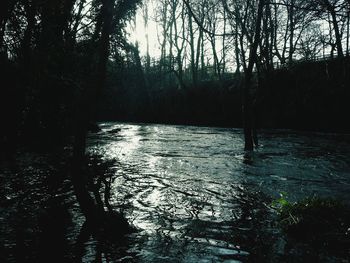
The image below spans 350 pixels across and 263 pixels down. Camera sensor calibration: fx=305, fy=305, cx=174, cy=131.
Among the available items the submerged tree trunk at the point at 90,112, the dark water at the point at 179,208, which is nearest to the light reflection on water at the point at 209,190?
the dark water at the point at 179,208

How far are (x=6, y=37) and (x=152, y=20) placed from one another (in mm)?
28336

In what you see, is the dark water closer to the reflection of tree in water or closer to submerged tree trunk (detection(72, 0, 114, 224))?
the reflection of tree in water

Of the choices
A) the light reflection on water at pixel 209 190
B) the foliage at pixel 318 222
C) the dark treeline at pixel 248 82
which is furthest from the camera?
the dark treeline at pixel 248 82

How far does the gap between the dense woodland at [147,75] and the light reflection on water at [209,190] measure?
990mm

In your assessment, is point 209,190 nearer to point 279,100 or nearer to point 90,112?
point 90,112

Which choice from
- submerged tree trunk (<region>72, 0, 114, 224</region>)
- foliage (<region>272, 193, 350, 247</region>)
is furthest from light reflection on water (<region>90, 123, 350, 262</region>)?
submerged tree trunk (<region>72, 0, 114, 224</region>)

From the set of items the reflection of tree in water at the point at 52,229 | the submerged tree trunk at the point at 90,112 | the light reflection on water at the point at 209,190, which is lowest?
the light reflection on water at the point at 209,190

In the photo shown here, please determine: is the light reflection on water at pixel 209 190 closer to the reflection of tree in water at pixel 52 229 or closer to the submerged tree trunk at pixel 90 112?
the reflection of tree in water at pixel 52 229

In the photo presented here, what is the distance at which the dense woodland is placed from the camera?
4.49 metres

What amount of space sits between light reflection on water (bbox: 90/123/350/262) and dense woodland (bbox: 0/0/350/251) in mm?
990

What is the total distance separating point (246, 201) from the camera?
645cm

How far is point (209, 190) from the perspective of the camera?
7.34 metres

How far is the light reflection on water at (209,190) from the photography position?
4.32m

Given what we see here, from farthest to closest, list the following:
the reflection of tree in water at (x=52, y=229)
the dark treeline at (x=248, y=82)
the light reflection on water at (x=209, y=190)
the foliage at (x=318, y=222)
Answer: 1. the dark treeline at (x=248, y=82)
2. the light reflection on water at (x=209, y=190)
3. the foliage at (x=318, y=222)
4. the reflection of tree in water at (x=52, y=229)
